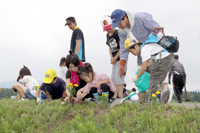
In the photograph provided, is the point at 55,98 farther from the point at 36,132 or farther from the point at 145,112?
the point at 145,112

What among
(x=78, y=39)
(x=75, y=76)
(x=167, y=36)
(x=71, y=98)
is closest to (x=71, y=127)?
(x=71, y=98)

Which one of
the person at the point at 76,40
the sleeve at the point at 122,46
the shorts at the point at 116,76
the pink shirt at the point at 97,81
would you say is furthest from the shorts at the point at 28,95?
the sleeve at the point at 122,46

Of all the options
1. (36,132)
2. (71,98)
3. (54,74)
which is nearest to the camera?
(36,132)

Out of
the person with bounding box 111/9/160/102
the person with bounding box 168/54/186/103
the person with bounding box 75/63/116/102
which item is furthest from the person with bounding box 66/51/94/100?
the person with bounding box 168/54/186/103

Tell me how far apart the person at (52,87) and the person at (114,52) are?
1515mm

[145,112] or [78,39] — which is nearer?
[145,112]

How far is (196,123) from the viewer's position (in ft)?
10.7

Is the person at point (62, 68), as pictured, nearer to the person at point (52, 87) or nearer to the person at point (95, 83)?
the person at point (52, 87)

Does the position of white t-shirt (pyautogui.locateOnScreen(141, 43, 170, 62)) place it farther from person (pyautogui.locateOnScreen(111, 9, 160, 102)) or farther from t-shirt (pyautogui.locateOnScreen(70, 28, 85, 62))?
t-shirt (pyautogui.locateOnScreen(70, 28, 85, 62))

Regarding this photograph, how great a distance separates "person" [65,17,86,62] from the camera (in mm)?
6492

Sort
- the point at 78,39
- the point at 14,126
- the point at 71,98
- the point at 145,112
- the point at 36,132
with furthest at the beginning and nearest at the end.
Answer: the point at 78,39, the point at 71,98, the point at 14,126, the point at 36,132, the point at 145,112

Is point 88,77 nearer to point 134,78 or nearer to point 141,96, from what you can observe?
point 134,78

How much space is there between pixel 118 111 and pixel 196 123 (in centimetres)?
152

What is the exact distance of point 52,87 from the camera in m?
6.34
